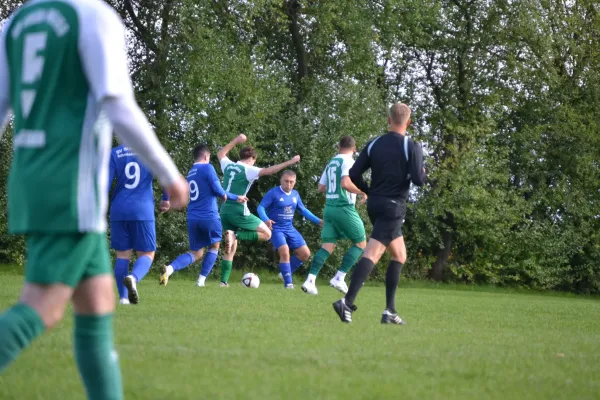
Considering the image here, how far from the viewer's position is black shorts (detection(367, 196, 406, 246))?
927cm

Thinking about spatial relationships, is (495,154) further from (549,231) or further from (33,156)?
(33,156)

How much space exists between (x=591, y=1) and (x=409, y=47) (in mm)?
6205

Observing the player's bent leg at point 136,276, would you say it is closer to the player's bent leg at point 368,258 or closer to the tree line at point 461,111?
the player's bent leg at point 368,258

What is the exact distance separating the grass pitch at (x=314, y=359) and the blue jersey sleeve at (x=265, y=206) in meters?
6.32

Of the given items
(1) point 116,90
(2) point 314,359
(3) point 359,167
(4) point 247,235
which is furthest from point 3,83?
(4) point 247,235

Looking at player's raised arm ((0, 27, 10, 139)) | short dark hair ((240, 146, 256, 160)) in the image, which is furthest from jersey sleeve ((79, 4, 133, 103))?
short dark hair ((240, 146, 256, 160))

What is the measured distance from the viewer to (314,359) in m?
6.33

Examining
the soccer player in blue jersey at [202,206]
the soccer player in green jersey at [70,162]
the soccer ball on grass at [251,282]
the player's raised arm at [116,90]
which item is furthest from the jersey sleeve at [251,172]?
the player's raised arm at [116,90]

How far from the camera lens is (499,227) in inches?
1190

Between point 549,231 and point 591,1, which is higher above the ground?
point 591,1

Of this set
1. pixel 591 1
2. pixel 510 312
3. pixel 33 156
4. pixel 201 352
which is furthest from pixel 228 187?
pixel 591 1

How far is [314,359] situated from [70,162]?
3.24 m

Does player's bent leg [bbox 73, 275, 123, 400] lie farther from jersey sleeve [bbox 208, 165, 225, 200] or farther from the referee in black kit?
jersey sleeve [bbox 208, 165, 225, 200]

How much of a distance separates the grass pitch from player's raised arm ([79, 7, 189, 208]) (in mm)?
1690
